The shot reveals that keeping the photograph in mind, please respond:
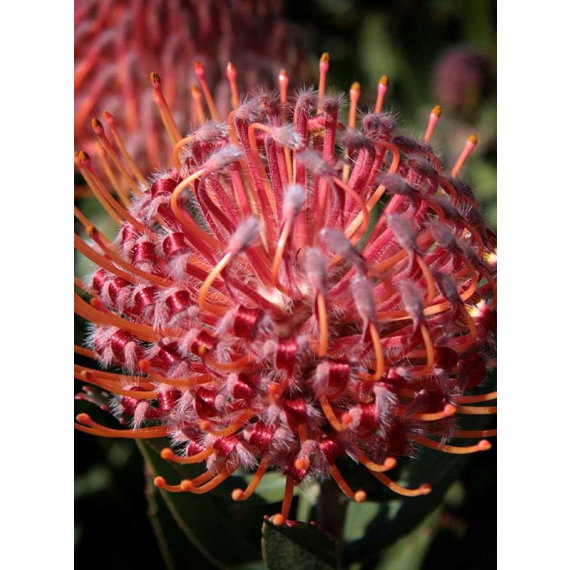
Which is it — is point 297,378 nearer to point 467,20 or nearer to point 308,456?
point 308,456

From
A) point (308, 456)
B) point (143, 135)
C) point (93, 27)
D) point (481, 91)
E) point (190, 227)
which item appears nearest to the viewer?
point (308, 456)

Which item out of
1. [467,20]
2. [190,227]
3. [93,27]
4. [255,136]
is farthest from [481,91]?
[190,227]

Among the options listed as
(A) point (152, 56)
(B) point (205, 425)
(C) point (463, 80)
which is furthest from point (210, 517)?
(C) point (463, 80)

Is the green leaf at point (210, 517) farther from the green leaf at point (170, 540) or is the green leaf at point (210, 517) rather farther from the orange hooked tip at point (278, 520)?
the orange hooked tip at point (278, 520)

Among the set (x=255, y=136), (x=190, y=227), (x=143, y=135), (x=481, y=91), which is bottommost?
(x=190, y=227)

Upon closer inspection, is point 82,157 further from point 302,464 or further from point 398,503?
point 398,503

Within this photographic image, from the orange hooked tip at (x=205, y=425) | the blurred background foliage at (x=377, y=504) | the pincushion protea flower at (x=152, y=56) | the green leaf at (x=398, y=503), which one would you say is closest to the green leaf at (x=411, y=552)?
the blurred background foliage at (x=377, y=504)
